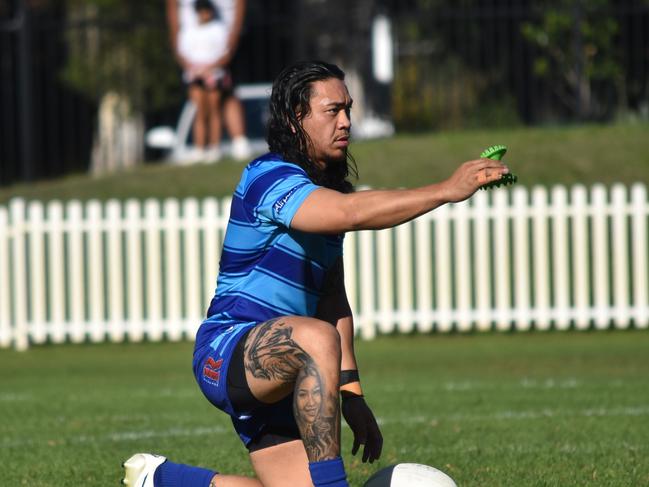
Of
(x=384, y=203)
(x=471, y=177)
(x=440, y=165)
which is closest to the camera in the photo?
(x=471, y=177)

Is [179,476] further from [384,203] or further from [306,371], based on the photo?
[384,203]

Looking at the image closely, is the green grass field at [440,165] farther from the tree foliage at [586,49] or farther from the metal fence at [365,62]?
the tree foliage at [586,49]

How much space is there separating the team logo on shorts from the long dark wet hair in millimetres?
740

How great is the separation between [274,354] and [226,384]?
251mm

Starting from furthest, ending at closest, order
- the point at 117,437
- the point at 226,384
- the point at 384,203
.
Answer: the point at 117,437
the point at 226,384
the point at 384,203

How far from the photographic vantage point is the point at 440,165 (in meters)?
16.3

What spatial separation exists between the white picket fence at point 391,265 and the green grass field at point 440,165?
3106 millimetres

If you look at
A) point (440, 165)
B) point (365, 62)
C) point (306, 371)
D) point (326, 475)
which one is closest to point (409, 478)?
point (326, 475)

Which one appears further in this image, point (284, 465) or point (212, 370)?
point (284, 465)

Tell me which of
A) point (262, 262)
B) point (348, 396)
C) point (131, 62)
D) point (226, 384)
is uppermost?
point (131, 62)

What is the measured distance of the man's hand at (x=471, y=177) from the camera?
4.14 m

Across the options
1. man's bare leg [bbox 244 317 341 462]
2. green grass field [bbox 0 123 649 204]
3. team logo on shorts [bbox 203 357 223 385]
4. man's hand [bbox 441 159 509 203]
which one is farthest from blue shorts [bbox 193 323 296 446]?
green grass field [bbox 0 123 649 204]

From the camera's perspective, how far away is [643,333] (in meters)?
12.8

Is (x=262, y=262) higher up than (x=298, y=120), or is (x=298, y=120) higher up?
(x=298, y=120)
